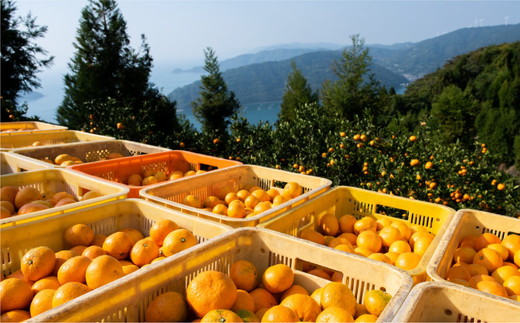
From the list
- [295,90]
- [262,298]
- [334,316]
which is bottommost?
[262,298]

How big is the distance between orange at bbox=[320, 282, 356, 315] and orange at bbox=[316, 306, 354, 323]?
0.27 ft

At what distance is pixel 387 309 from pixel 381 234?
51.3 inches

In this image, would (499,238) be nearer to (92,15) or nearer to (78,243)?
(78,243)

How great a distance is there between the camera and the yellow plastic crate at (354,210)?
235 cm

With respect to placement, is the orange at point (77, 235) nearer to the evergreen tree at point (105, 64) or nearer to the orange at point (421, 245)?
the orange at point (421, 245)

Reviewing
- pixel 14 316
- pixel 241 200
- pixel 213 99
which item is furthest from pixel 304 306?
pixel 213 99

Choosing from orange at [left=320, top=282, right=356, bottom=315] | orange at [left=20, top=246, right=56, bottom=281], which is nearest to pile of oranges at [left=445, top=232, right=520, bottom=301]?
orange at [left=320, top=282, right=356, bottom=315]

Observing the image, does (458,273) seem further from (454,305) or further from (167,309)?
(167,309)

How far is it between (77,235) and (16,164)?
1.92 metres

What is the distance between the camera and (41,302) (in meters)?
1.57

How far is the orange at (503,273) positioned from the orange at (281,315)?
129 cm

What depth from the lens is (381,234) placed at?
2486mm

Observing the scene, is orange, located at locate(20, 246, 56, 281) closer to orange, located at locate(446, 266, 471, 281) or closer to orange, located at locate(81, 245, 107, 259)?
orange, located at locate(81, 245, 107, 259)

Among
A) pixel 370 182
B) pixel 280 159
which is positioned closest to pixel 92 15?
pixel 280 159
